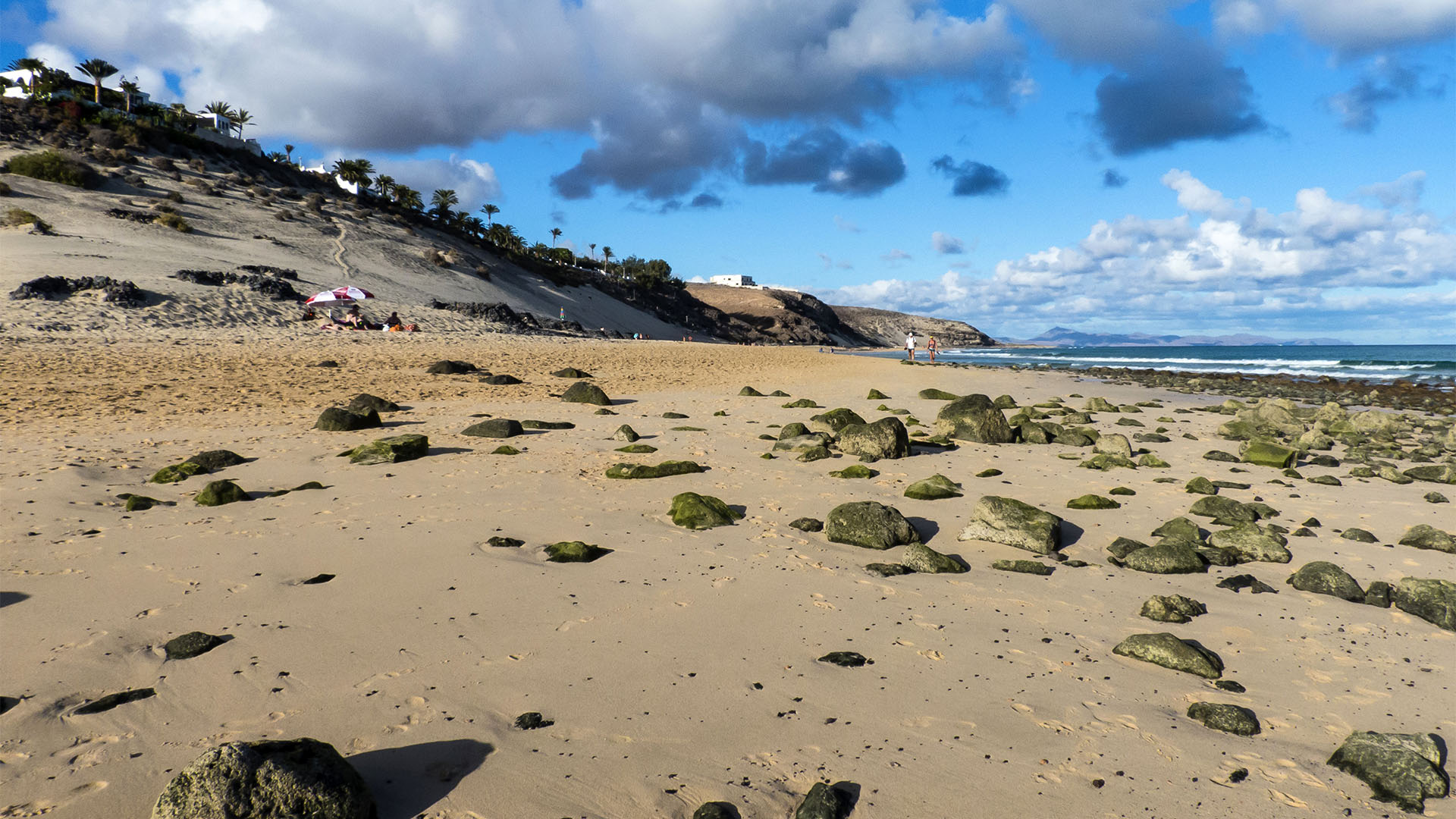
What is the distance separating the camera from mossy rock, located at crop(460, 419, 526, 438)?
11.3 metres

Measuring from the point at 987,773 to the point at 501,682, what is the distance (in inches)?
108

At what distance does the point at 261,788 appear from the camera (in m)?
2.91

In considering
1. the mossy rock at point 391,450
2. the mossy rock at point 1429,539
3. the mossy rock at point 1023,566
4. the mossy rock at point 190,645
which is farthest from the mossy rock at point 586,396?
the mossy rock at point 1429,539

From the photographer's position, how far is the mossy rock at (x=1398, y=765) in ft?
11.2

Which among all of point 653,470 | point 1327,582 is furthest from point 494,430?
point 1327,582

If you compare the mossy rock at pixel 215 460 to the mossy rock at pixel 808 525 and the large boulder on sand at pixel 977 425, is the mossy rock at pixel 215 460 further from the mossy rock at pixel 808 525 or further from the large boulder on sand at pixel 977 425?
the large boulder on sand at pixel 977 425

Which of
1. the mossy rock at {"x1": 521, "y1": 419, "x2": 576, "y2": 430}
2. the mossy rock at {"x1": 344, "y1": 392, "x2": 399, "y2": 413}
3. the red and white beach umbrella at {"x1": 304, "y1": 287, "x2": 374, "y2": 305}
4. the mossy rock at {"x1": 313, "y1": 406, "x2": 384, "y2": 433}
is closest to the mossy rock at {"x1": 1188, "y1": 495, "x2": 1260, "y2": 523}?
the mossy rock at {"x1": 521, "y1": 419, "x2": 576, "y2": 430}

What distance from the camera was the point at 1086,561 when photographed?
6676 mm

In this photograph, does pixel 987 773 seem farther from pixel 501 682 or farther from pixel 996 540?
pixel 996 540

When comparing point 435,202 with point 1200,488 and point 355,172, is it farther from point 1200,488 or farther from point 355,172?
point 1200,488

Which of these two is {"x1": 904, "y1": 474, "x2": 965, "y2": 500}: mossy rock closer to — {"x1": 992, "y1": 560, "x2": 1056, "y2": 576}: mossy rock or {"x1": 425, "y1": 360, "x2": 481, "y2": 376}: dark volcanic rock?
{"x1": 992, "y1": 560, "x2": 1056, "y2": 576}: mossy rock

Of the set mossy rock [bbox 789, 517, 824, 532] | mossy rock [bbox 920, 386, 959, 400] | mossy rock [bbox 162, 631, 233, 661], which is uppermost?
mossy rock [bbox 920, 386, 959, 400]

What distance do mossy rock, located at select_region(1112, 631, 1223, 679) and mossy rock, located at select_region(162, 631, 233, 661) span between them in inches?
234

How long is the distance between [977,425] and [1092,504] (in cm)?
423
